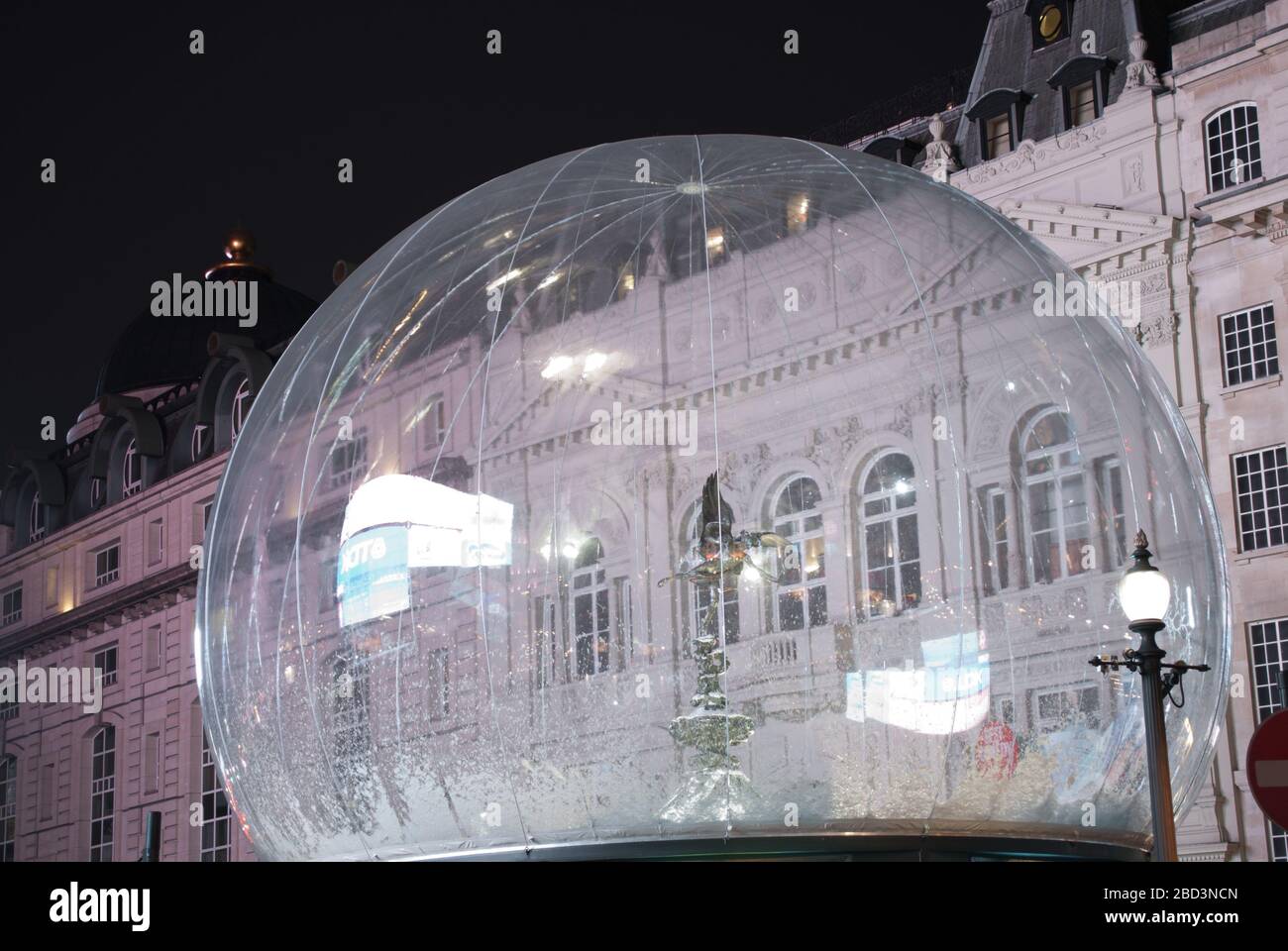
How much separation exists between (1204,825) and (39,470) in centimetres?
4004

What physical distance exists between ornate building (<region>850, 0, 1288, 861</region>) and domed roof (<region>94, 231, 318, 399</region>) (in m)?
33.2

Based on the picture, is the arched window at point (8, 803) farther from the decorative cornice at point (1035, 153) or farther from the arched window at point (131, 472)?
the decorative cornice at point (1035, 153)

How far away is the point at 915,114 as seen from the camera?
39.4m

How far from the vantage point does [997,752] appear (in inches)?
341

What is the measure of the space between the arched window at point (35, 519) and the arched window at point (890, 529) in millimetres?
52267

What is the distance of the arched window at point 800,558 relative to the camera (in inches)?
360

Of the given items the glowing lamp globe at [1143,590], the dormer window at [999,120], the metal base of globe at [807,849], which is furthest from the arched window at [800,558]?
the dormer window at [999,120]

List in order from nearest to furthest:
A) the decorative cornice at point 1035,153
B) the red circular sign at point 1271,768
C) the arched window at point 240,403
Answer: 1. the red circular sign at point 1271,768
2. the decorative cornice at point 1035,153
3. the arched window at point 240,403

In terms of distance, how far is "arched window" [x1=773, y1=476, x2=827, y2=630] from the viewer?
9148 mm

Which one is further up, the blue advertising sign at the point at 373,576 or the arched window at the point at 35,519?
the arched window at the point at 35,519

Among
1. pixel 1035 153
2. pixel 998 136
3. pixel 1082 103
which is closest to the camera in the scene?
pixel 1035 153

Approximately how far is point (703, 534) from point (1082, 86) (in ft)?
87.5

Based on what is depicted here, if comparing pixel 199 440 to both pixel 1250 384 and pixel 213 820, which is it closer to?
pixel 213 820

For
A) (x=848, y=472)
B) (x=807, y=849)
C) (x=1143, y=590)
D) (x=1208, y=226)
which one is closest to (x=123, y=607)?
(x=1208, y=226)
